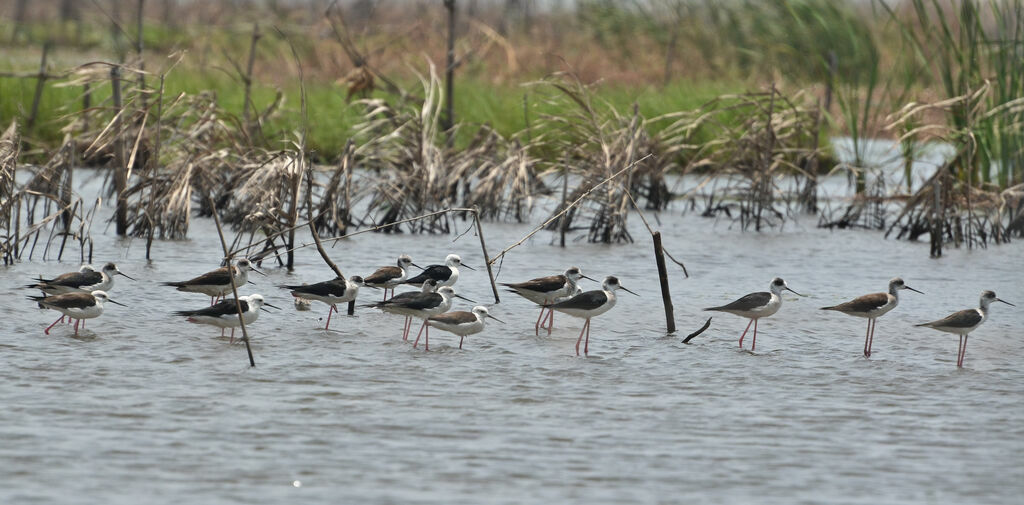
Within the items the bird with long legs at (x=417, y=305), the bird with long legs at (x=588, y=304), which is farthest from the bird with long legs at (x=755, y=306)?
the bird with long legs at (x=417, y=305)

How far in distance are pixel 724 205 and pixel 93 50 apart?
27.3m

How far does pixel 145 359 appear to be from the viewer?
9.37 metres

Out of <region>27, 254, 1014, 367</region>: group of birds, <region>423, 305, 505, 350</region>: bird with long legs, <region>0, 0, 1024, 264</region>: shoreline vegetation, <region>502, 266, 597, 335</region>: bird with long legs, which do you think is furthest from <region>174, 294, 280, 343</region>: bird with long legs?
<region>502, 266, 597, 335</region>: bird with long legs

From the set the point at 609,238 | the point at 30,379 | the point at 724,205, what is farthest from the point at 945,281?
the point at 30,379

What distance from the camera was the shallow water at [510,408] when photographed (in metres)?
6.60

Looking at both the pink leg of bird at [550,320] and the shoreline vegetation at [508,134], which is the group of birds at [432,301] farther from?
the shoreline vegetation at [508,134]

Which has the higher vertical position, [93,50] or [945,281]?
[93,50]

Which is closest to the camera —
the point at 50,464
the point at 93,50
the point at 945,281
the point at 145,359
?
the point at 50,464

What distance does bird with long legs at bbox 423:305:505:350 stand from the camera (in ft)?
32.7

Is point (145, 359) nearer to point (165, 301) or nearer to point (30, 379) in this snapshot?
point (30, 379)

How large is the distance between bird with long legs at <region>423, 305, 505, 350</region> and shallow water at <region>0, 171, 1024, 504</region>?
0.60 feet

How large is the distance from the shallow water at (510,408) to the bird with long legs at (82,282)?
0.22 meters

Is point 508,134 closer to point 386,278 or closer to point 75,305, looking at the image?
point 386,278

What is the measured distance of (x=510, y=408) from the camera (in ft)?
26.8
